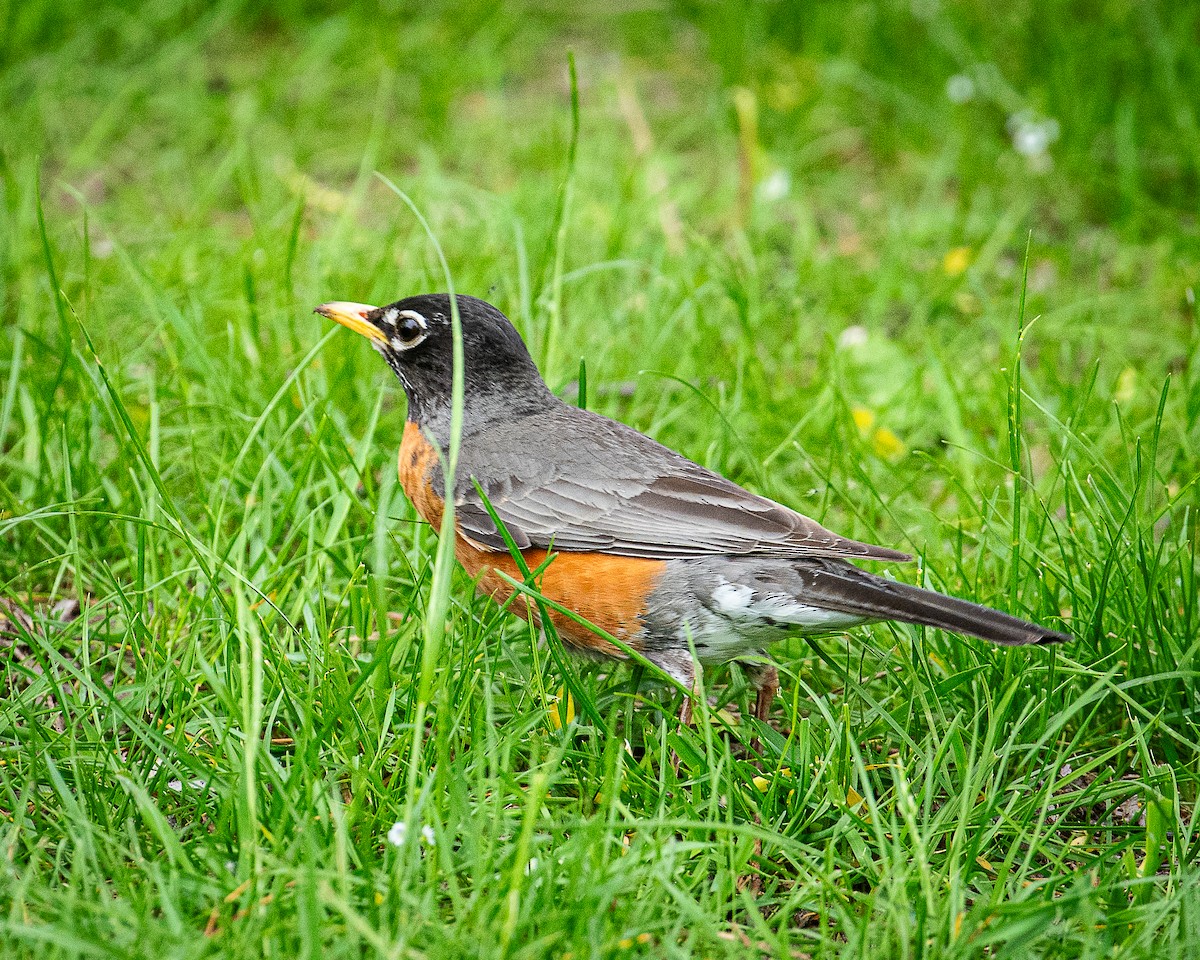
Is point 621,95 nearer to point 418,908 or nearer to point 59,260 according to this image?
point 59,260

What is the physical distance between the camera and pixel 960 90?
7.14m

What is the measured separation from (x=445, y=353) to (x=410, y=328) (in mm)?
153

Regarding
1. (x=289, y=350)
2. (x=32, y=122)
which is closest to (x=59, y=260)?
(x=289, y=350)

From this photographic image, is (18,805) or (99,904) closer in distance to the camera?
(99,904)

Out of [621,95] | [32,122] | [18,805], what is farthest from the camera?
[621,95]

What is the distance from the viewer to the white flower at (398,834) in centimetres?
254

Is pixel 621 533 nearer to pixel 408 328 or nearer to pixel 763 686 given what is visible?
pixel 763 686

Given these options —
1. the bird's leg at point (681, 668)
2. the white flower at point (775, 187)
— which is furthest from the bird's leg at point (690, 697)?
the white flower at point (775, 187)

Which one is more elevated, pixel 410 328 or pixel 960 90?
pixel 960 90

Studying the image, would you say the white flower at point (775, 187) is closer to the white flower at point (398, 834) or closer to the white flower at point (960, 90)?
the white flower at point (960, 90)

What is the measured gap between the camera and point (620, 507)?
11.7 ft

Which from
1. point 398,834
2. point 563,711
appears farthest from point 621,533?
point 398,834

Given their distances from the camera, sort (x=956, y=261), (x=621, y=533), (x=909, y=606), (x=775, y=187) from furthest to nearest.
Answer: (x=775, y=187) < (x=956, y=261) < (x=621, y=533) < (x=909, y=606)

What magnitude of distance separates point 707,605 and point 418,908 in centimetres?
130
